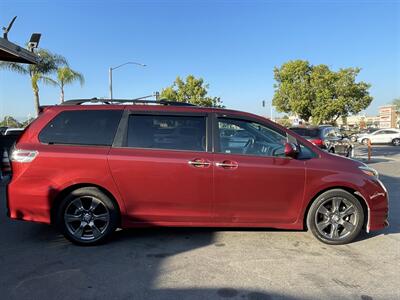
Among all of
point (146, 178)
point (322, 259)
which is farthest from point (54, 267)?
point (322, 259)

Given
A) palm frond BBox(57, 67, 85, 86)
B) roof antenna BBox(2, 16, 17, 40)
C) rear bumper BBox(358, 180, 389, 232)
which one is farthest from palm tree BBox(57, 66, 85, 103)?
rear bumper BBox(358, 180, 389, 232)

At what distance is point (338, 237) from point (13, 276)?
3911 millimetres

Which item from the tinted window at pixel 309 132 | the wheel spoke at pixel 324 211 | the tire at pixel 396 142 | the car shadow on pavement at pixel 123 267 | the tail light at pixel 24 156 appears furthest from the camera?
the tire at pixel 396 142

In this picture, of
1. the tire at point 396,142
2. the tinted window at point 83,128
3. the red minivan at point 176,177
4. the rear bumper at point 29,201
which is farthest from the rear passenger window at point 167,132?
the tire at point 396,142

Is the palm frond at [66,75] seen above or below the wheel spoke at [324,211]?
above

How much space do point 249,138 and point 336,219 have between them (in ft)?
5.12

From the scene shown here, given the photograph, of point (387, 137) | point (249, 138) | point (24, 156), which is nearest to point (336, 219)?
point (249, 138)

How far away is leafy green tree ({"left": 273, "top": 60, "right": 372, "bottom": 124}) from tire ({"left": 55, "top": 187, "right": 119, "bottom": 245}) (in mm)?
40047

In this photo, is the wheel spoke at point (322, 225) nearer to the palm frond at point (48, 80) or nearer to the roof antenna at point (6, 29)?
the roof antenna at point (6, 29)

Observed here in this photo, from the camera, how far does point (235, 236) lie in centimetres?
495

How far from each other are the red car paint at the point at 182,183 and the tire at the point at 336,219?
13cm

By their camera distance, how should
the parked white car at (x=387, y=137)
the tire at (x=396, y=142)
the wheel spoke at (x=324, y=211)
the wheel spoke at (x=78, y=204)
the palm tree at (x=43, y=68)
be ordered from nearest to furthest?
1. the wheel spoke at (x=78, y=204)
2. the wheel spoke at (x=324, y=211)
3. the palm tree at (x=43, y=68)
4. the tire at (x=396, y=142)
5. the parked white car at (x=387, y=137)

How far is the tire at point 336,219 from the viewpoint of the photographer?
15.2 feet

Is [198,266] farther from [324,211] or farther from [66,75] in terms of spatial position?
[66,75]
